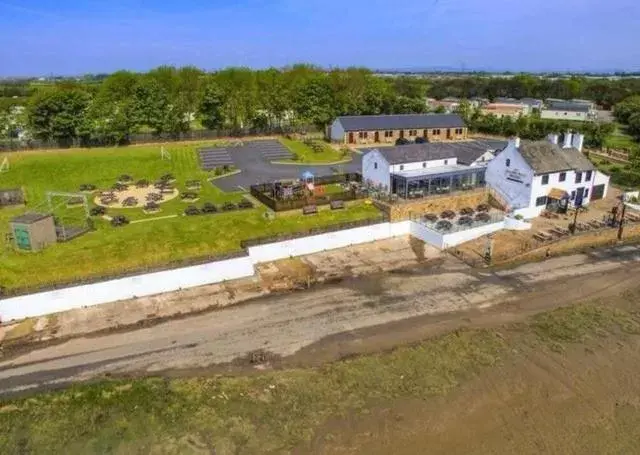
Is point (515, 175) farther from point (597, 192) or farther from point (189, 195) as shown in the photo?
point (189, 195)

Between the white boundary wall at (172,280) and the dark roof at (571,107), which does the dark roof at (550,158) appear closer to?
the white boundary wall at (172,280)

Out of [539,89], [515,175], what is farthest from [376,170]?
[539,89]

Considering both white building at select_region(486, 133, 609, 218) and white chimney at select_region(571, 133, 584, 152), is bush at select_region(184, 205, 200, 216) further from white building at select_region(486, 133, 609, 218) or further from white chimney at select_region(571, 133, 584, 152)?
white chimney at select_region(571, 133, 584, 152)

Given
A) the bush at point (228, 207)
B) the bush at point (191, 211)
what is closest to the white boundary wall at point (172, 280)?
the bush at point (228, 207)

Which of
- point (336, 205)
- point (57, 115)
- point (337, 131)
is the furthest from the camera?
point (337, 131)

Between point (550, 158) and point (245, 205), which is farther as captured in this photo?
point (550, 158)
